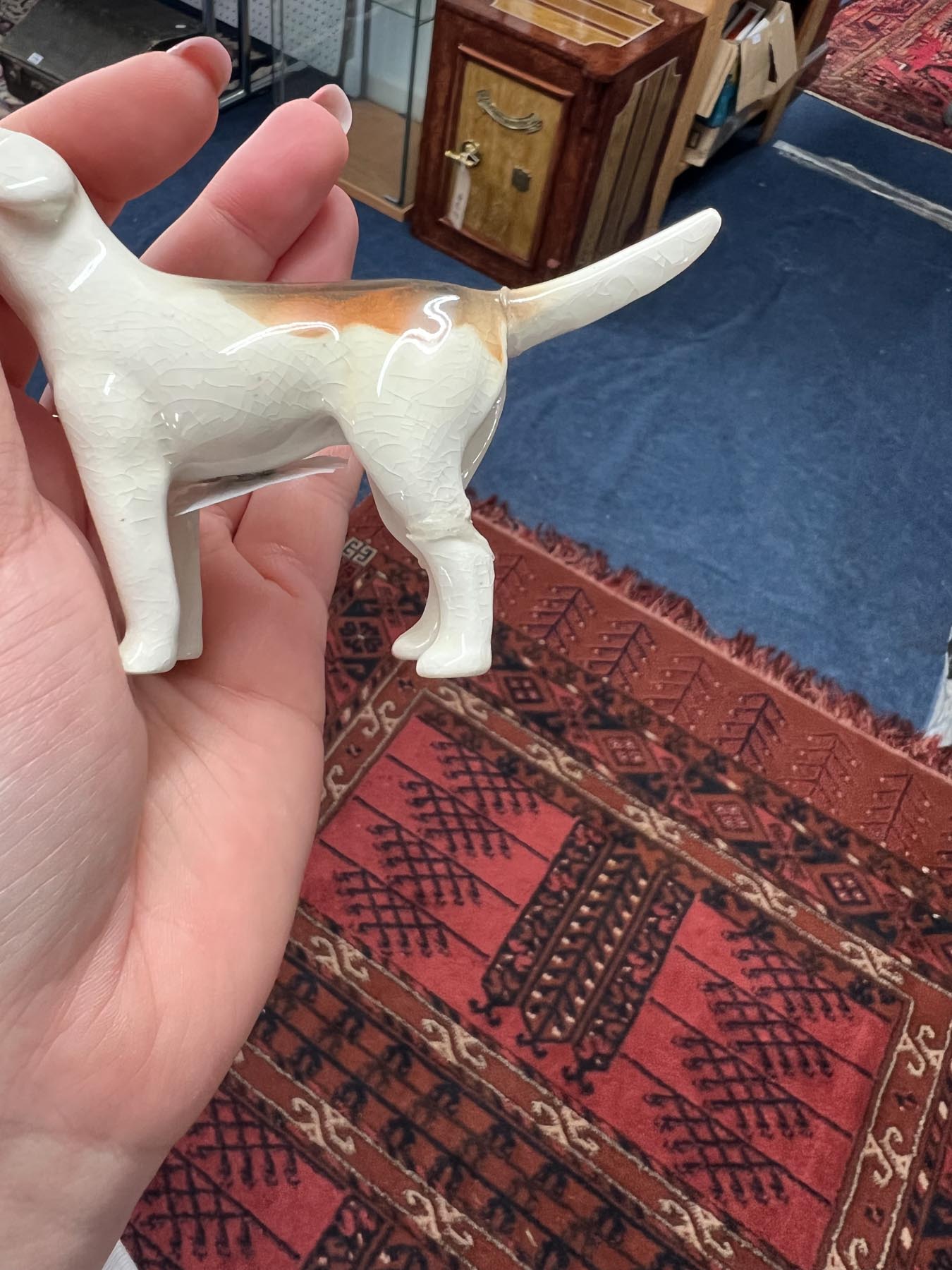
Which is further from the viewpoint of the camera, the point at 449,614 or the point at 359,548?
the point at 359,548

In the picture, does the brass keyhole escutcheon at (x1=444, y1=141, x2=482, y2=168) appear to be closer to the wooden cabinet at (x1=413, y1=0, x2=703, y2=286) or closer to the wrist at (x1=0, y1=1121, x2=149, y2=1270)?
the wooden cabinet at (x1=413, y1=0, x2=703, y2=286)

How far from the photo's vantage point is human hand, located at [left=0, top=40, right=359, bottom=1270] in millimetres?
523

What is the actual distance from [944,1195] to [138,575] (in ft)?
3.40

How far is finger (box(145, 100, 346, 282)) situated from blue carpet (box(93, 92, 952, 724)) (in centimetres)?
77

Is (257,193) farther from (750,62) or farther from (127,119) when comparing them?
(750,62)

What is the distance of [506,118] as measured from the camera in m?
1.57

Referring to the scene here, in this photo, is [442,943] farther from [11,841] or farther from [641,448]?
[641,448]

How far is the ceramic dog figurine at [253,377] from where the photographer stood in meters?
0.52

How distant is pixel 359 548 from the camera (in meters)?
1.41

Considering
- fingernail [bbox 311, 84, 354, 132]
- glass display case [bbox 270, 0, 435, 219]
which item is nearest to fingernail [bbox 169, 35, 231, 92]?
fingernail [bbox 311, 84, 354, 132]

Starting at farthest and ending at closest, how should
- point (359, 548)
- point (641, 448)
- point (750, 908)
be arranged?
point (641, 448) < point (359, 548) < point (750, 908)

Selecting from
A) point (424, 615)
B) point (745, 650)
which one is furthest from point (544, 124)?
point (424, 615)

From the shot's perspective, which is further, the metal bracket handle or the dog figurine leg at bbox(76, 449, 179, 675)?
the metal bracket handle

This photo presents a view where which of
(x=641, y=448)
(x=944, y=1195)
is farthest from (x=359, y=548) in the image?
(x=944, y=1195)
